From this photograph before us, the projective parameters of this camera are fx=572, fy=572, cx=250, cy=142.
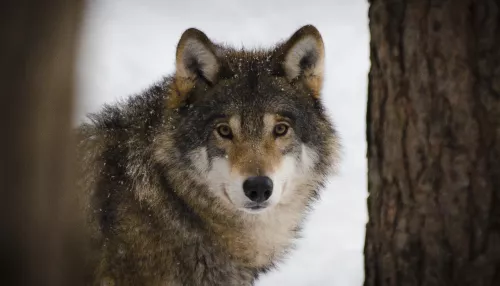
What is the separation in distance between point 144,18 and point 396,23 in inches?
284

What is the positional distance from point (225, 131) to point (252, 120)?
21 centimetres

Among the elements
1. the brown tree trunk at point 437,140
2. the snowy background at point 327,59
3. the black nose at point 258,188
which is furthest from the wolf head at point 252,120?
the snowy background at point 327,59

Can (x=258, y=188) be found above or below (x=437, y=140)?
below

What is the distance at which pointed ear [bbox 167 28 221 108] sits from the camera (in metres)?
4.15

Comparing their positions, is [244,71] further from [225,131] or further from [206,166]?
[206,166]

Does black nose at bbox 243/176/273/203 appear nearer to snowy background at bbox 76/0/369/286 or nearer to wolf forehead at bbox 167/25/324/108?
wolf forehead at bbox 167/25/324/108

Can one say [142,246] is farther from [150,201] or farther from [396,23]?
[396,23]

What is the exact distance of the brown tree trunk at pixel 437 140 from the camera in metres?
2.83

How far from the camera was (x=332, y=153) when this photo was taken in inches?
180

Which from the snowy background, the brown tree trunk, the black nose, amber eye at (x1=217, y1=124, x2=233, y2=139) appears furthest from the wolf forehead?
the snowy background

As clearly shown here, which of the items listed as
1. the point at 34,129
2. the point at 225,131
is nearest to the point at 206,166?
the point at 225,131

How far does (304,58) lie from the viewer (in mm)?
4406

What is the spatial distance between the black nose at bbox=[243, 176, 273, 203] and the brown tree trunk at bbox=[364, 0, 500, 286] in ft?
2.99

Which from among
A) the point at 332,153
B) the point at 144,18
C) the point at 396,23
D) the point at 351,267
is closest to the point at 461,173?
the point at 396,23
